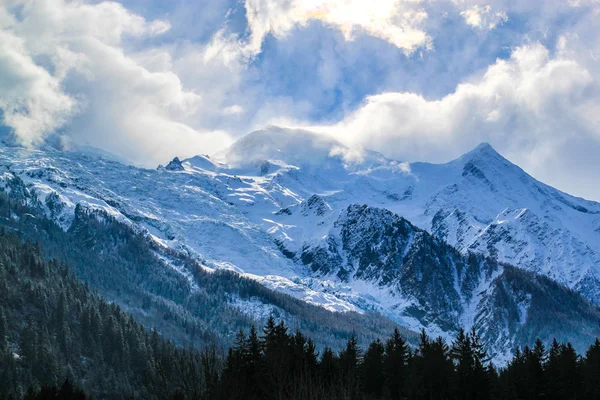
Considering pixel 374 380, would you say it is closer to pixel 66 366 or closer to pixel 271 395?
pixel 271 395

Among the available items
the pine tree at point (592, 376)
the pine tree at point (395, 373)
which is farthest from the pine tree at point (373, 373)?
the pine tree at point (592, 376)

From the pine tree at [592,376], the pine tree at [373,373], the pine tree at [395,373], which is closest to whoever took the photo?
the pine tree at [592,376]

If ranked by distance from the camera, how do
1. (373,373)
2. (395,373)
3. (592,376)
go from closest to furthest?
(592,376) → (395,373) → (373,373)

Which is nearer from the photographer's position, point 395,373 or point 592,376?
point 592,376

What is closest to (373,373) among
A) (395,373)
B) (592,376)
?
(395,373)

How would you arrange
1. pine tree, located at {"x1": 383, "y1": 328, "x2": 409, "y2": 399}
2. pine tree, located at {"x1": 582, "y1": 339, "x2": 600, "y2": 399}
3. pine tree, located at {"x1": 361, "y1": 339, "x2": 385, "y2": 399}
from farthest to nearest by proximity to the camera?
pine tree, located at {"x1": 361, "y1": 339, "x2": 385, "y2": 399} < pine tree, located at {"x1": 383, "y1": 328, "x2": 409, "y2": 399} < pine tree, located at {"x1": 582, "y1": 339, "x2": 600, "y2": 399}

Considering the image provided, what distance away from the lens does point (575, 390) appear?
3713 inches

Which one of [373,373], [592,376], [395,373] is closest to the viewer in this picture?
[592,376]

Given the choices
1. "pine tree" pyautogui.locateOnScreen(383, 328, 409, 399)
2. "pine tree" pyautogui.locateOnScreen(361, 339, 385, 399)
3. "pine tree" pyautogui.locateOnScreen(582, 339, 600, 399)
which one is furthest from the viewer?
"pine tree" pyautogui.locateOnScreen(361, 339, 385, 399)

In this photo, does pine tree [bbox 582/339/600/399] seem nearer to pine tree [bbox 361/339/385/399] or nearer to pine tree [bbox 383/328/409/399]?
pine tree [bbox 383/328/409/399]

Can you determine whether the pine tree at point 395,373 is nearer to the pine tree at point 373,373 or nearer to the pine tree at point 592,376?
the pine tree at point 373,373

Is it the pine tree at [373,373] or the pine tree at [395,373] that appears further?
the pine tree at [373,373]

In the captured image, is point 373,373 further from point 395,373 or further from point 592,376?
point 592,376

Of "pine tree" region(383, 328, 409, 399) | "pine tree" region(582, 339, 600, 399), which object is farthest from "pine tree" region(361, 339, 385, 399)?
"pine tree" region(582, 339, 600, 399)
